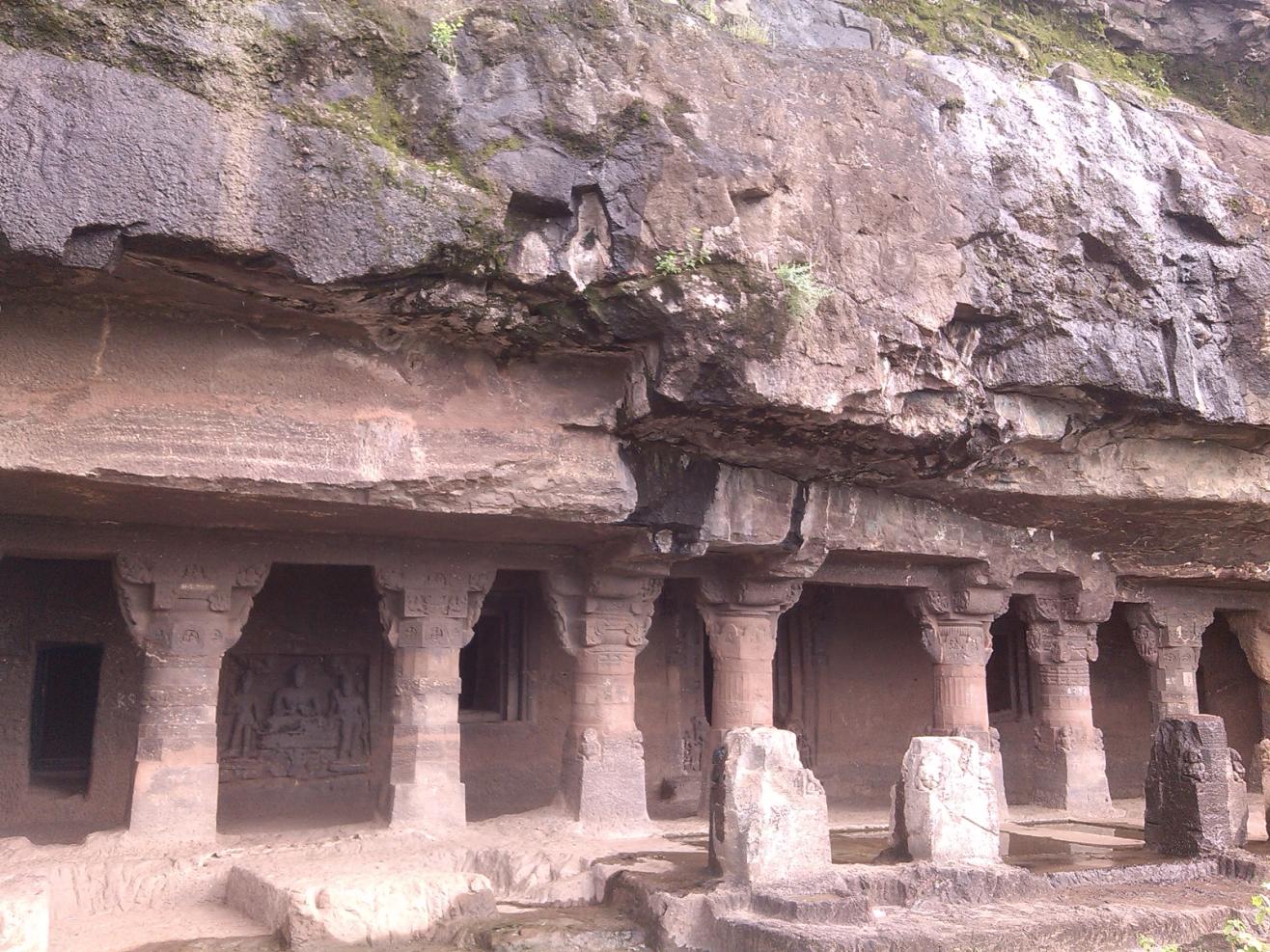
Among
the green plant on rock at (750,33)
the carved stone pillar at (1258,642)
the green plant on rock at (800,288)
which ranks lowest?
the carved stone pillar at (1258,642)

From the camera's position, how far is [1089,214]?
8727mm

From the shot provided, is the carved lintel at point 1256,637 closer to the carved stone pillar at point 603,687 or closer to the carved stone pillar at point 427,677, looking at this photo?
the carved stone pillar at point 603,687

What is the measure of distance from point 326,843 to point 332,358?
3.59 m

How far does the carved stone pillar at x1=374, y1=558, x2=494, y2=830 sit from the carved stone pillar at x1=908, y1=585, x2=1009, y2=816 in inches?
187

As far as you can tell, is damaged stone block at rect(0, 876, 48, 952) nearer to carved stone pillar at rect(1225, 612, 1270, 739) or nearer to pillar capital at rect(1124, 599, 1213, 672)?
pillar capital at rect(1124, 599, 1213, 672)

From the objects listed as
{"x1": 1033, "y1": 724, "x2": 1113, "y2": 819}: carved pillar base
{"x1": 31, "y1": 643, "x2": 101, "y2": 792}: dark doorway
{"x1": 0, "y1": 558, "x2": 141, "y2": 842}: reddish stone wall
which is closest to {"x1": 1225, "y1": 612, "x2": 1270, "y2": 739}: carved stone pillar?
{"x1": 1033, "y1": 724, "x2": 1113, "y2": 819}: carved pillar base

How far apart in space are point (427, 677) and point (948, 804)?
14.3ft

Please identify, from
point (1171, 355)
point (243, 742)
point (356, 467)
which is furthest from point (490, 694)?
point (1171, 355)

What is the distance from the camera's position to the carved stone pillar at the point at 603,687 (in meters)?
9.32

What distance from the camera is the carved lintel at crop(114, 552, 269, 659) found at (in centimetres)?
855

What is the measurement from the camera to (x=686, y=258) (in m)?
6.86

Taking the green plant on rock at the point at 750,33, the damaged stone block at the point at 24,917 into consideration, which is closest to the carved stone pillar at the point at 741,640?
the green plant on rock at the point at 750,33

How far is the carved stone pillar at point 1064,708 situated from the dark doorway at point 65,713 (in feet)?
32.0

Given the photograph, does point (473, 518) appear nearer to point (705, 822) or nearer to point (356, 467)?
point (356, 467)
